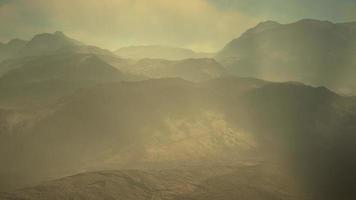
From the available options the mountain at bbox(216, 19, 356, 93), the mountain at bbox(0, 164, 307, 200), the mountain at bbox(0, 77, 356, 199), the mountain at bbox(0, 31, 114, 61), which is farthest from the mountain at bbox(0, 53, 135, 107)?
the mountain at bbox(216, 19, 356, 93)

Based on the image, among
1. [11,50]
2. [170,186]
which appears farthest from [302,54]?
[11,50]

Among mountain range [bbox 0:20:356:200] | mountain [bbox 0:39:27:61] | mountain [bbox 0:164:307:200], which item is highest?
mountain [bbox 0:39:27:61]

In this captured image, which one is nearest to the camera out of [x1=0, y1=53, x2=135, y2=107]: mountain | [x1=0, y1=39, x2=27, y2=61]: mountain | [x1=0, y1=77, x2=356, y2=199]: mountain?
[x1=0, y1=77, x2=356, y2=199]: mountain

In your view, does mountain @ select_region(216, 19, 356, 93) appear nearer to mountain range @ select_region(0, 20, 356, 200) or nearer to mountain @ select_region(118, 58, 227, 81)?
mountain @ select_region(118, 58, 227, 81)

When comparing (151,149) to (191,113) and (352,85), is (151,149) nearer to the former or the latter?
(191,113)

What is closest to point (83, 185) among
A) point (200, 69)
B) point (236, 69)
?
point (200, 69)

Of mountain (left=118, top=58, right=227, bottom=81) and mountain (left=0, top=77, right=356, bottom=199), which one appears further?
mountain (left=118, top=58, right=227, bottom=81)
